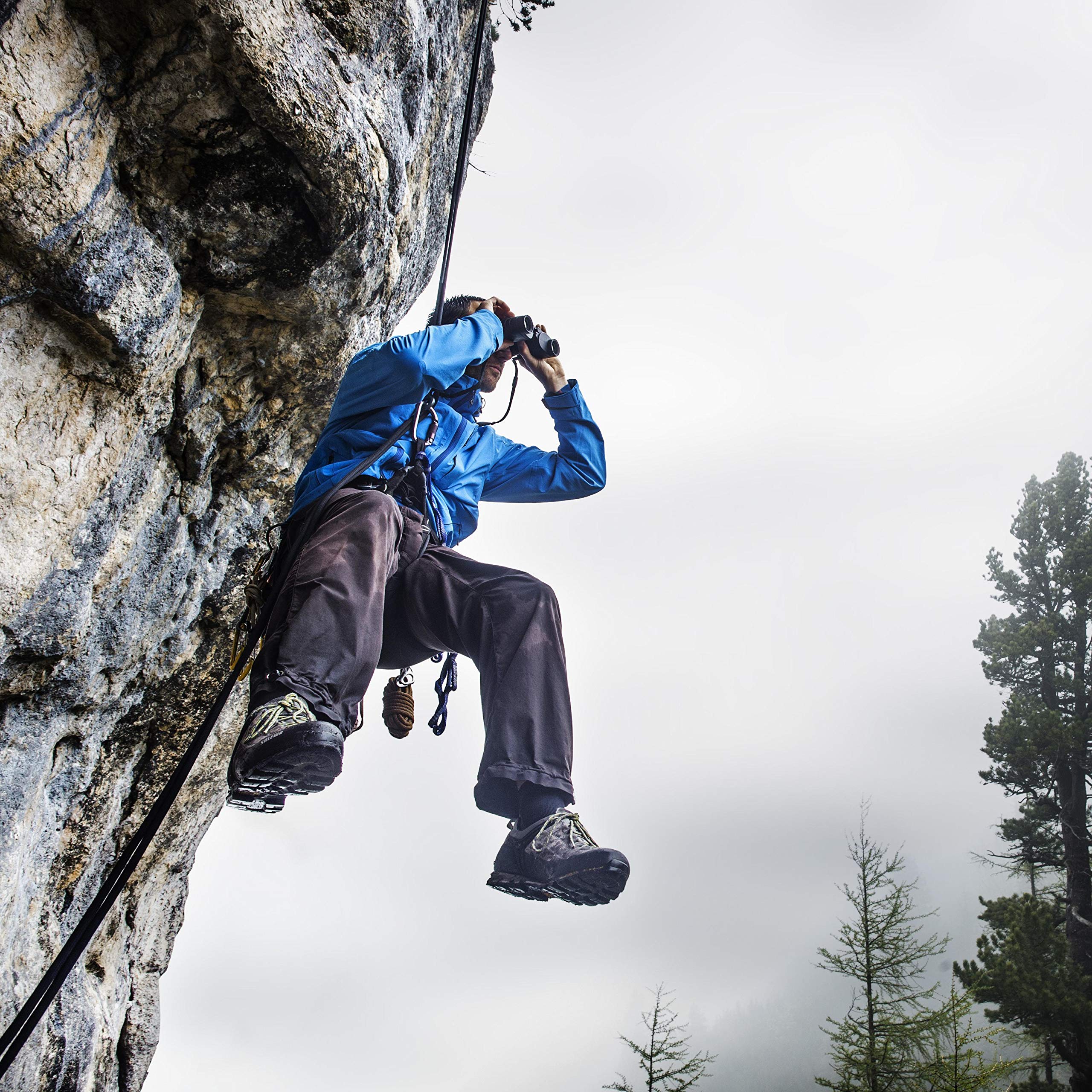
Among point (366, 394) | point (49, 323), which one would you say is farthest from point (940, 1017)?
point (49, 323)

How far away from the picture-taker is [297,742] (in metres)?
2.46

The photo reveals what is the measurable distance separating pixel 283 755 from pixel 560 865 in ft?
3.28

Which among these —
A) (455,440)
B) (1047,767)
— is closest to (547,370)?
(455,440)

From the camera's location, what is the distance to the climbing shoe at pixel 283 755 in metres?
2.47

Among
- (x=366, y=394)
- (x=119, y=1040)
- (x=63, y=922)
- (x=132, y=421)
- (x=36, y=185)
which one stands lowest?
(x=119, y=1040)

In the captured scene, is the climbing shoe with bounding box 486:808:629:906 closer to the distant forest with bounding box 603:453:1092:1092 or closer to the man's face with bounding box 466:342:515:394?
the man's face with bounding box 466:342:515:394

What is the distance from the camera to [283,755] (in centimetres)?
248

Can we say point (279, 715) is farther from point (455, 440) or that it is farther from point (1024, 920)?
point (1024, 920)

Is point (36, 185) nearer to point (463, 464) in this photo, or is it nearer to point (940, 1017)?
point (463, 464)

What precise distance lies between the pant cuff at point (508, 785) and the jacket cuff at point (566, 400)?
→ 211 cm

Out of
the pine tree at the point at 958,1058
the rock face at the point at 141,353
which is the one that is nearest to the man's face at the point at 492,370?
the rock face at the point at 141,353

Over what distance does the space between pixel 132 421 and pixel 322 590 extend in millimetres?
945

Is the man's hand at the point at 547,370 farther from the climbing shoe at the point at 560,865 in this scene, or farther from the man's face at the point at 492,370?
the climbing shoe at the point at 560,865

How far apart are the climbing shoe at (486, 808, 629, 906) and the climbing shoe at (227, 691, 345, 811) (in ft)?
2.58
